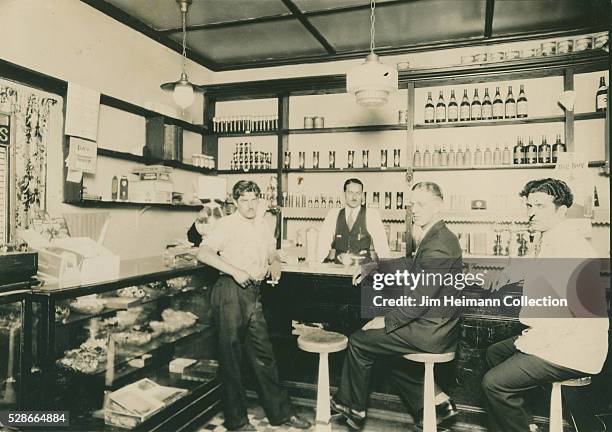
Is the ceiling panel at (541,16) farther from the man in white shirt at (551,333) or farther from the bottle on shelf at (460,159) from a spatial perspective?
the man in white shirt at (551,333)

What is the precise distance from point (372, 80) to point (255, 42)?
2360 millimetres

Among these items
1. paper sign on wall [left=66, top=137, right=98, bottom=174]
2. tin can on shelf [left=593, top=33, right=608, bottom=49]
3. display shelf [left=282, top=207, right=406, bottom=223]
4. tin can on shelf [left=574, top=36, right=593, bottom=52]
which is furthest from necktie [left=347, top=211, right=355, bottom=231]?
tin can on shelf [left=593, top=33, right=608, bottom=49]

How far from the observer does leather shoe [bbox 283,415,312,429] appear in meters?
3.06

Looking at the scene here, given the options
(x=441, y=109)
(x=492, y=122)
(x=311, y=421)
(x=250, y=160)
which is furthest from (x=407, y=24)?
(x=311, y=421)

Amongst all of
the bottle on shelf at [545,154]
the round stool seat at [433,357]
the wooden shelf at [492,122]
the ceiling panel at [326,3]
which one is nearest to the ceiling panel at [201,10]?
the ceiling panel at [326,3]

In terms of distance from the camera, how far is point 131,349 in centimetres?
283

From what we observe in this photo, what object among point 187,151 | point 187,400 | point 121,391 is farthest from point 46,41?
point 187,400

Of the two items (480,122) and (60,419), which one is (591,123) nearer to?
(480,122)

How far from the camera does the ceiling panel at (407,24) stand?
156 inches

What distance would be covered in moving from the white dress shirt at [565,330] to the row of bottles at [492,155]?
2.38 m

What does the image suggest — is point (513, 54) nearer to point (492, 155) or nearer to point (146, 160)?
point (492, 155)

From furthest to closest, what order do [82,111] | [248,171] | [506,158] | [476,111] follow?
[248,171] < [476,111] < [506,158] < [82,111]

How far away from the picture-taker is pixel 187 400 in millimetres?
3041

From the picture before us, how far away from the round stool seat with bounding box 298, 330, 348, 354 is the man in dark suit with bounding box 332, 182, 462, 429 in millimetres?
83
